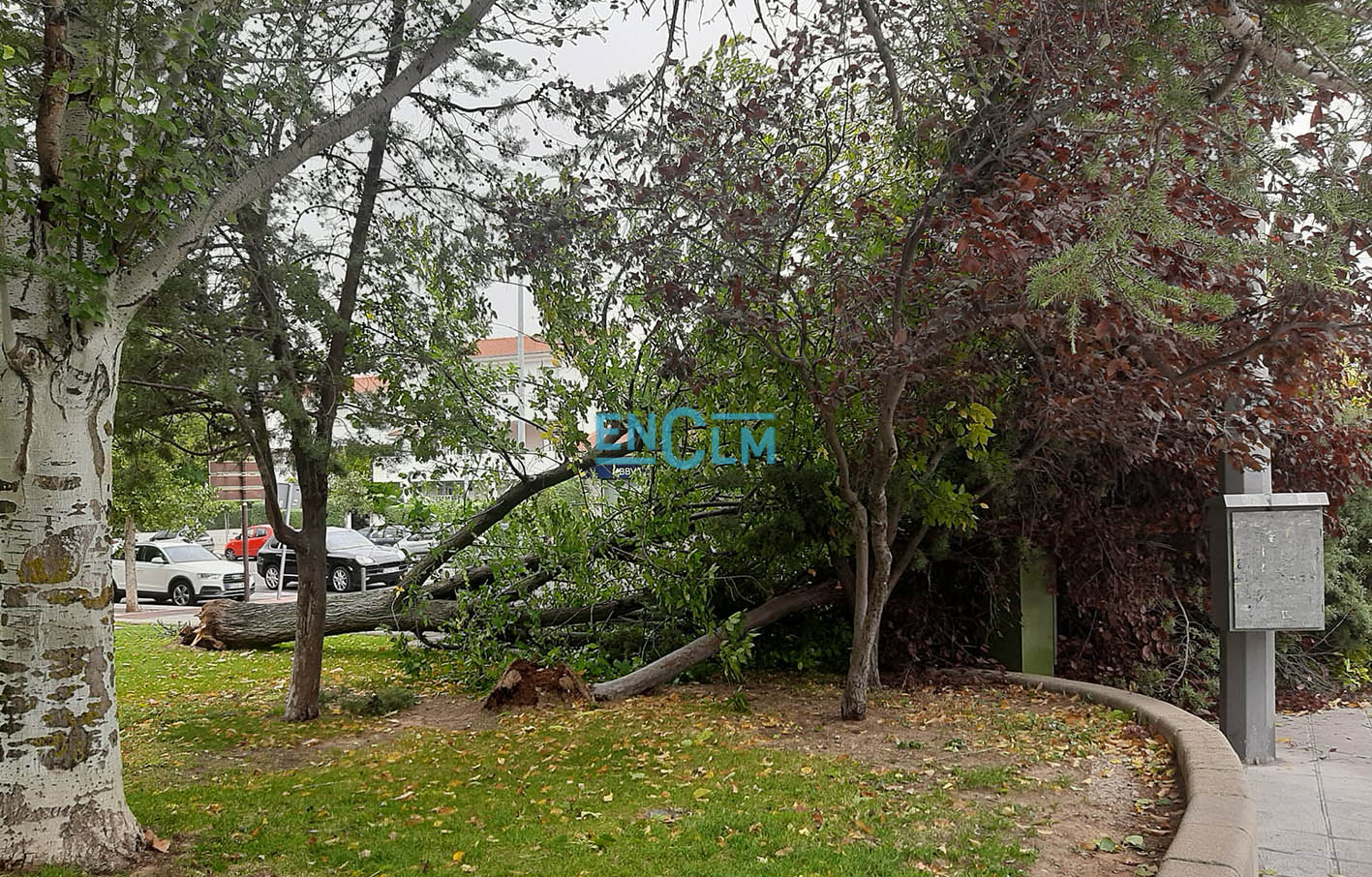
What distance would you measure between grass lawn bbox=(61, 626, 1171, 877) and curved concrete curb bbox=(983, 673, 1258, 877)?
22cm

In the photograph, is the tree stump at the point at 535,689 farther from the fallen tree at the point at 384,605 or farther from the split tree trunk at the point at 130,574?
the split tree trunk at the point at 130,574

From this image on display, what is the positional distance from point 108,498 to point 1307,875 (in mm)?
5279

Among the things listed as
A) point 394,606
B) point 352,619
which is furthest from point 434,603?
point 352,619

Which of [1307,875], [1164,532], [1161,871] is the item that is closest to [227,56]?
[1161,871]

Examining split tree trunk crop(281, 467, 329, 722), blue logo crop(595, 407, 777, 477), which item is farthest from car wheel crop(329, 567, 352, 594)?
blue logo crop(595, 407, 777, 477)

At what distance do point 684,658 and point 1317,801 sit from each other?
399 centimetres

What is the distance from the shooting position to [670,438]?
7188 millimetres

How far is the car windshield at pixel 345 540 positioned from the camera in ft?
63.4

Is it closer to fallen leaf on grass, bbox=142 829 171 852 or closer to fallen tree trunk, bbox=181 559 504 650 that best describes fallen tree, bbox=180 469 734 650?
fallen tree trunk, bbox=181 559 504 650

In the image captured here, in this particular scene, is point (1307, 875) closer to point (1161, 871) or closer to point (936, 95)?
point (1161, 871)

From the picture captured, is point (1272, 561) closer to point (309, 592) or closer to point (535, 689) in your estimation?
point (535, 689)

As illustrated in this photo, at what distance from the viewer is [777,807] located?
14.3 feet

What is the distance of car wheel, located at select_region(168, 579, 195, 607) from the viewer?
62.5 ft

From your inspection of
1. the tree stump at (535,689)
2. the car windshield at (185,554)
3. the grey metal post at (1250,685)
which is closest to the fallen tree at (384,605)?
the tree stump at (535,689)
